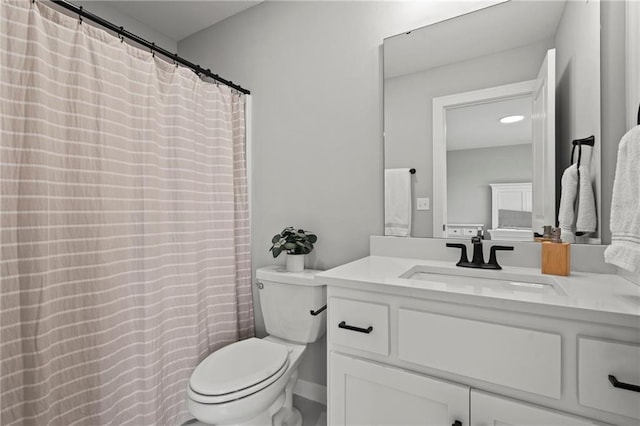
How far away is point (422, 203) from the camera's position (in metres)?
1.51

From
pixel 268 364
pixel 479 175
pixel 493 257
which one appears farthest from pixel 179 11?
pixel 493 257

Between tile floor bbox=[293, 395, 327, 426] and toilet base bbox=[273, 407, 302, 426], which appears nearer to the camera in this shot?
toilet base bbox=[273, 407, 302, 426]

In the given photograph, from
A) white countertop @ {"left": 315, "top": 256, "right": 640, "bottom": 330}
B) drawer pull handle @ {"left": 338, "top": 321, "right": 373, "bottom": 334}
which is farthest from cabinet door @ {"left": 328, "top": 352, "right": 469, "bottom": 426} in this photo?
white countertop @ {"left": 315, "top": 256, "right": 640, "bottom": 330}

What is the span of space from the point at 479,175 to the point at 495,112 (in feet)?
0.92

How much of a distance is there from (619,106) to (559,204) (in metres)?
0.38

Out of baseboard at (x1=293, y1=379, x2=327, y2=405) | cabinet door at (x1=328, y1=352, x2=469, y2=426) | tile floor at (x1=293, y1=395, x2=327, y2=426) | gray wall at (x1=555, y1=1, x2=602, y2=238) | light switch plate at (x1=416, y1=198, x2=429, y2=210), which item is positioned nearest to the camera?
cabinet door at (x1=328, y1=352, x2=469, y2=426)

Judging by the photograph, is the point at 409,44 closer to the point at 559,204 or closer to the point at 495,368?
the point at 559,204

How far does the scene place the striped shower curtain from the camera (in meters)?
1.07

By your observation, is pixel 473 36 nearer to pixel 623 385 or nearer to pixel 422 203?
pixel 422 203

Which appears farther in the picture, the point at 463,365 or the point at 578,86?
the point at 578,86

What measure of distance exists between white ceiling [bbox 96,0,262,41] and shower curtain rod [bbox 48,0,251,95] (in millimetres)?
260

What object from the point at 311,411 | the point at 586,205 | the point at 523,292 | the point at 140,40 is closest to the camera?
the point at 523,292

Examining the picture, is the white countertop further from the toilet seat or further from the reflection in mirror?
the toilet seat

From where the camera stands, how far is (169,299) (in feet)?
5.07
